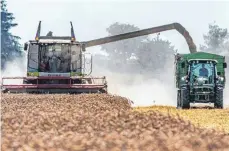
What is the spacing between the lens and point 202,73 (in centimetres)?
3203

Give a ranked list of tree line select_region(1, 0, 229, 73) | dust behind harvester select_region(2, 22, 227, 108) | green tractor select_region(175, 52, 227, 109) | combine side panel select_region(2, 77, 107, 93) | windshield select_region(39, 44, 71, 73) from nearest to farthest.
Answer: green tractor select_region(175, 52, 227, 109) < dust behind harvester select_region(2, 22, 227, 108) < combine side panel select_region(2, 77, 107, 93) < windshield select_region(39, 44, 71, 73) < tree line select_region(1, 0, 229, 73)

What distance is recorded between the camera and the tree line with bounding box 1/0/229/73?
86.8 meters

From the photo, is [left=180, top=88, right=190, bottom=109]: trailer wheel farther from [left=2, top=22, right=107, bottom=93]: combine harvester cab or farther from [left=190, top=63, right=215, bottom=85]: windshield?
[left=2, top=22, right=107, bottom=93]: combine harvester cab

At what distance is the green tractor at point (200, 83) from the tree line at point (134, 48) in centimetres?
5008

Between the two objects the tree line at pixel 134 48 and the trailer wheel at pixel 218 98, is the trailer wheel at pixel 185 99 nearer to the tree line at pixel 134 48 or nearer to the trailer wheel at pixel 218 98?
the trailer wheel at pixel 218 98

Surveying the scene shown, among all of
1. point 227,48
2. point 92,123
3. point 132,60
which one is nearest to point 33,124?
point 92,123

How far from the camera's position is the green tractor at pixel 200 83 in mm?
31344

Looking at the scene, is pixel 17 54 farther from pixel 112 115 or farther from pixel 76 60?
pixel 112 115

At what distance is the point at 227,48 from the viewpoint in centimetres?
10706

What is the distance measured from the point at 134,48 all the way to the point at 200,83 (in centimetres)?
10729

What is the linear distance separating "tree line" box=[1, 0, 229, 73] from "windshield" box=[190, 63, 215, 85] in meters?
50.3

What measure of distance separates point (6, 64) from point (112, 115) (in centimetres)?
6572

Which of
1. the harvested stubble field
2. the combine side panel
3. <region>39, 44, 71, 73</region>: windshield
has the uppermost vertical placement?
Result: <region>39, 44, 71, 73</region>: windshield

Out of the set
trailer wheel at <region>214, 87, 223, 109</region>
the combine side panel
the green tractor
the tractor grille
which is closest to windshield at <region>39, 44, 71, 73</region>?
the combine side panel
